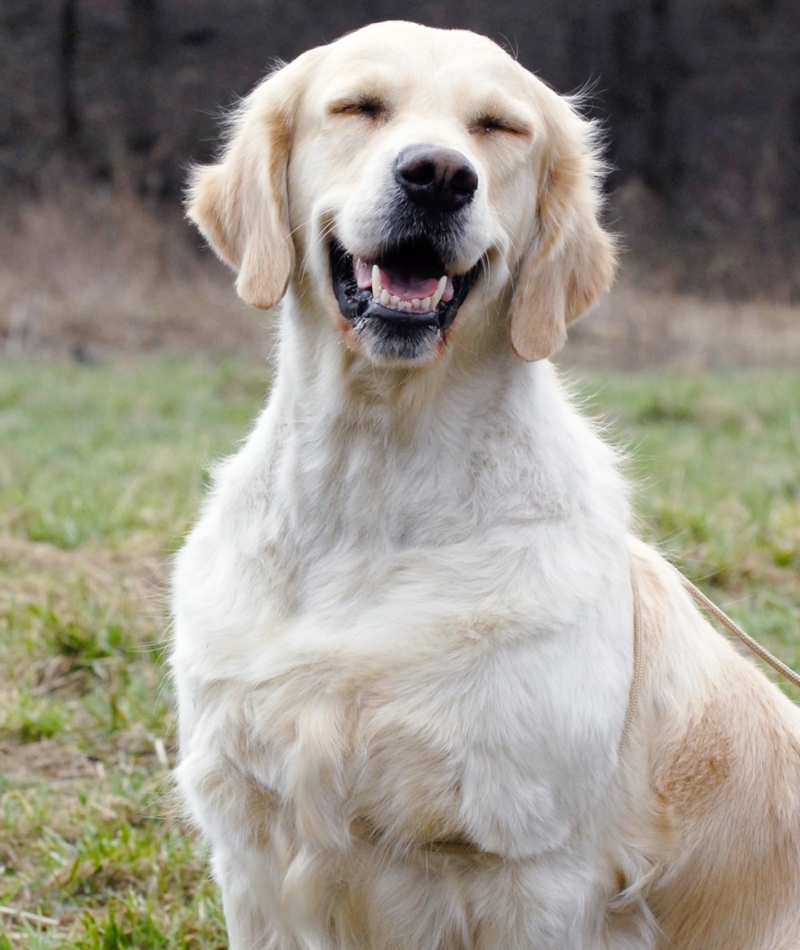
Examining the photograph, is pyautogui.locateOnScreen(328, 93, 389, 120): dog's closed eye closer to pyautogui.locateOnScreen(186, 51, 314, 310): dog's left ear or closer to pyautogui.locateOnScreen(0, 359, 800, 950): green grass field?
pyautogui.locateOnScreen(186, 51, 314, 310): dog's left ear

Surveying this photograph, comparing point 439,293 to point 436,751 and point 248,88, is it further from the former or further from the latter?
point 248,88

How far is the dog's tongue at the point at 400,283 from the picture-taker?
7.25 ft

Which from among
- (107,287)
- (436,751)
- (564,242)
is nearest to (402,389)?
(564,242)

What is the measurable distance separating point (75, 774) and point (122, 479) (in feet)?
9.72

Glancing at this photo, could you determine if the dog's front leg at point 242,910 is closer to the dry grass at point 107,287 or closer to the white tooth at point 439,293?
the white tooth at point 439,293

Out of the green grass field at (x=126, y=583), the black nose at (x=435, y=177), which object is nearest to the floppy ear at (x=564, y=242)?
the black nose at (x=435, y=177)

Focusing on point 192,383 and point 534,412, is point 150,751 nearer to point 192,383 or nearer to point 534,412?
point 534,412

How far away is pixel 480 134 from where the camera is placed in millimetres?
2270

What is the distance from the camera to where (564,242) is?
7.77 feet

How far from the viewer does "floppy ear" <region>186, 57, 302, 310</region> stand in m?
2.29

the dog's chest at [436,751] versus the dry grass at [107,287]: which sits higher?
the dog's chest at [436,751]

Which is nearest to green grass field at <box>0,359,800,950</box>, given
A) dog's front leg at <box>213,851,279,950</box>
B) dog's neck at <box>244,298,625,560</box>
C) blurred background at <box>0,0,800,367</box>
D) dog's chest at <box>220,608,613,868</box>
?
dog's front leg at <box>213,851,279,950</box>

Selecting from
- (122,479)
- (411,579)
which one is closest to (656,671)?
(411,579)

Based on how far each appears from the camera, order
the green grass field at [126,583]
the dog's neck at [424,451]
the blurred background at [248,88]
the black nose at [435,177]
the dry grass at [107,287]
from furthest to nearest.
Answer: the blurred background at [248,88] → the dry grass at [107,287] → the green grass field at [126,583] → the dog's neck at [424,451] → the black nose at [435,177]
